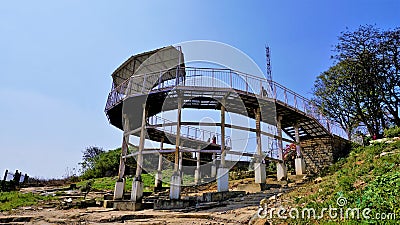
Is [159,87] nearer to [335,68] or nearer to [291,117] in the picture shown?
[291,117]

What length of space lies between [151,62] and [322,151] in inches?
479

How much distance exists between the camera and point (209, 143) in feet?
66.8

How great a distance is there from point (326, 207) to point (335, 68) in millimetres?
17227

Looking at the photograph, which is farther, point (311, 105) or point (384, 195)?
point (311, 105)

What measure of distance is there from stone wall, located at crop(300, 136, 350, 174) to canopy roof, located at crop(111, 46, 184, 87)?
10.7 metres

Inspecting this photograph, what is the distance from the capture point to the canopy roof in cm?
1383

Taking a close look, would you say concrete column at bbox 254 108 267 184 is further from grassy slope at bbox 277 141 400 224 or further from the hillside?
the hillside

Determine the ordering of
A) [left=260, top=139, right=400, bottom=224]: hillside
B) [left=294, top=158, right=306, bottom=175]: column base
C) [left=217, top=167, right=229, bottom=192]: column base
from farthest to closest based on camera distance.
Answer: [left=294, top=158, right=306, bottom=175]: column base < [left=217, top=167, right=229, bottom=192]: column base < [left=260, top=139, right=400, bottom=224]: hillside

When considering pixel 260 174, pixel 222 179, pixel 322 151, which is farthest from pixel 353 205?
pixel 322 151

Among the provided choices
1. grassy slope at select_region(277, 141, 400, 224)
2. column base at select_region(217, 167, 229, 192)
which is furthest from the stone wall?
grassy slope at select_region(277, 141, 400, 224)

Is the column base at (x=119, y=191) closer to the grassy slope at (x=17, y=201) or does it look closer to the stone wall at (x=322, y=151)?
the grassy slope at (x=17, y=201)

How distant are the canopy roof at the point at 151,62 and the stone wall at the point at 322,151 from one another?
420 inches

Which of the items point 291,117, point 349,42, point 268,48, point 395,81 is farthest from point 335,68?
point 268,48

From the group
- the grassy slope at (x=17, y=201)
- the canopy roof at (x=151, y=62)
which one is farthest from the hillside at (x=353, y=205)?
the grassy slope at (x=17, y=201)
